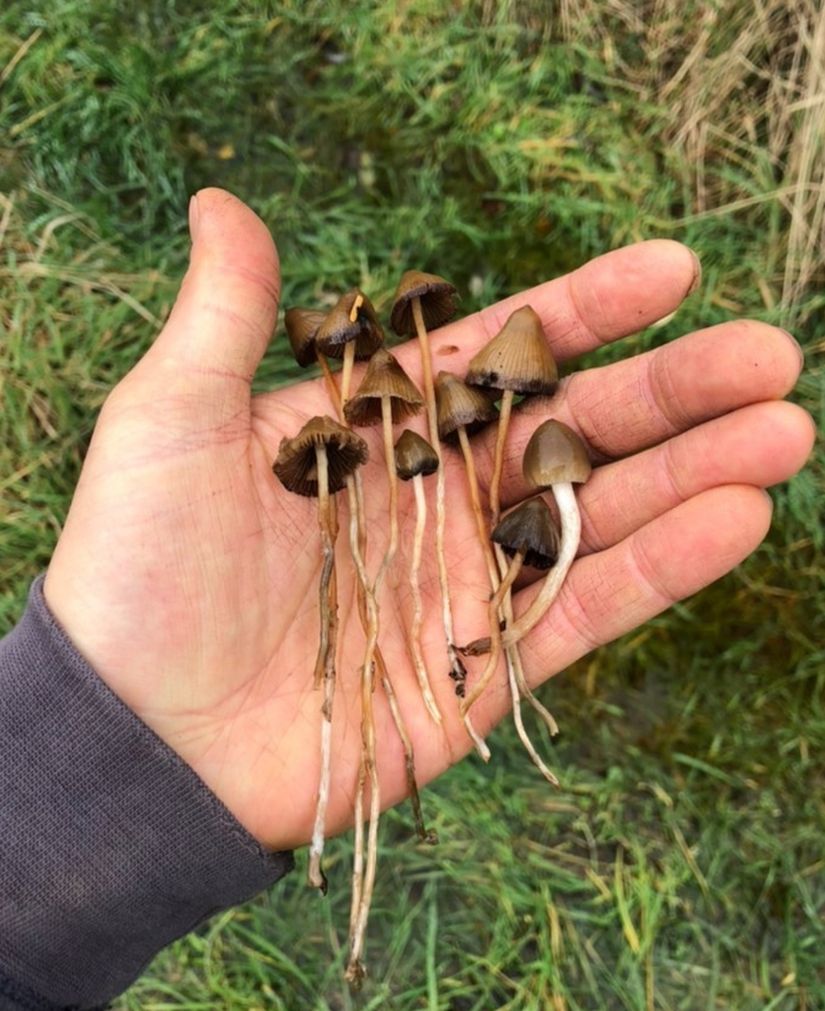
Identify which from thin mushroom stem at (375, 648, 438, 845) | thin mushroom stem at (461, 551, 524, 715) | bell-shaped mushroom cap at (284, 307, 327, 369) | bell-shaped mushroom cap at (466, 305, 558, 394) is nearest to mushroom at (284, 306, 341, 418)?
bell-shaped mushroom cap at (284, 307, 327, 369)

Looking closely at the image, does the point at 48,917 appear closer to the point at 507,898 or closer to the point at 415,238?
the point at 507,898

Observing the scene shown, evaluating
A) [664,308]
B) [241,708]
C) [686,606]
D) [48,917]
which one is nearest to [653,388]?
[664,308]

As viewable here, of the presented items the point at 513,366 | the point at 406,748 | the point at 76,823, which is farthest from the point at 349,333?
the point at 76,823

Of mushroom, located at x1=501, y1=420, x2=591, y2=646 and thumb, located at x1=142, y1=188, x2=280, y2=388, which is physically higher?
thumb, located at x1=142, y1=188, x2=280, y2=388

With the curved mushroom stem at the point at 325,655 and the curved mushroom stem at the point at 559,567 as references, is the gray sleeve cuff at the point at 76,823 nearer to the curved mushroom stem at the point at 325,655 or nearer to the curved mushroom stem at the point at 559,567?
the curved mushroom stem at the point at 325,655

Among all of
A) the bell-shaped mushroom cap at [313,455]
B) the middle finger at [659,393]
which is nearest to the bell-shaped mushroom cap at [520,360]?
the middle finger at [659,393]

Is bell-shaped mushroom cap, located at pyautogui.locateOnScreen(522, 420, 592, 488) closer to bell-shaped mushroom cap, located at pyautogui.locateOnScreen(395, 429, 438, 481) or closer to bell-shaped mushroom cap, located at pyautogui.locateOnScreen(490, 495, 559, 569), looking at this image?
bell-shaped mushroom cap, located at pyautogui.locateOnScreen(490, 495, 559, 569)
